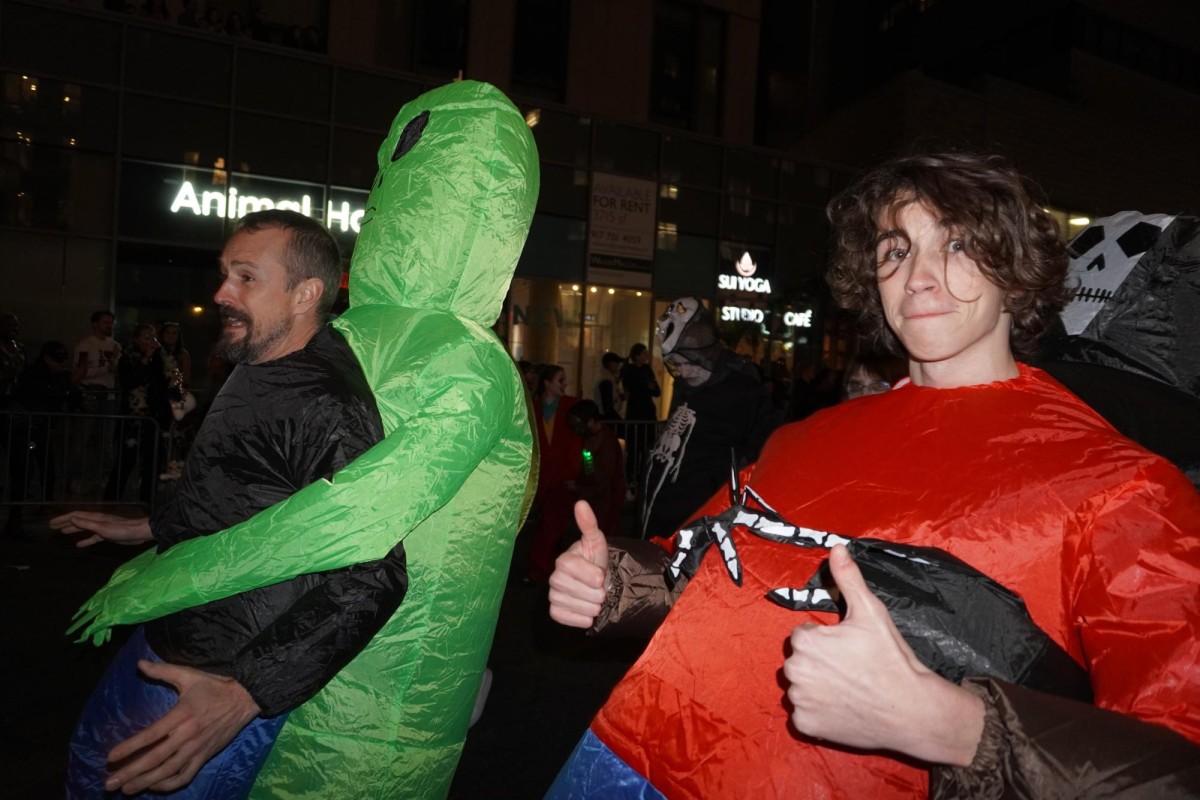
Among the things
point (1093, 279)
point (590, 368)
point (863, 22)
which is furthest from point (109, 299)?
point (863, 22)

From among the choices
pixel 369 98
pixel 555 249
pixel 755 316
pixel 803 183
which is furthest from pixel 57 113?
pixel 803 183

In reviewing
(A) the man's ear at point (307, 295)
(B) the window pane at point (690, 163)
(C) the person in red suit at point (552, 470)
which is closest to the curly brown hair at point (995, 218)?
(A) the man's ear at point (307, 295)

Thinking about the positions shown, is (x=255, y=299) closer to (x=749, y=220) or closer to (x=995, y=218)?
(x=995, y=218)

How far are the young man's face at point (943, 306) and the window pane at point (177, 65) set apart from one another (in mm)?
13317

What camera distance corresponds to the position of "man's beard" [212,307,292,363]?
1992 mm

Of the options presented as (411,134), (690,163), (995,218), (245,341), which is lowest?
(245,341)

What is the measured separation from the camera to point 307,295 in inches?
82.2

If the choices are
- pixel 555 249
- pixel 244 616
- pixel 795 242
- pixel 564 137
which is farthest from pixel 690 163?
pixel 244 616

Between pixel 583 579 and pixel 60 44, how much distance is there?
13703 millimetres

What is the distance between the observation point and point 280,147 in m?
12.8

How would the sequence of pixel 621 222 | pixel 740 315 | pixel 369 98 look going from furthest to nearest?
pixel 740 315
pixel 621 222
pixel 369 98

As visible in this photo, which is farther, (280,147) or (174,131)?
(280,147)

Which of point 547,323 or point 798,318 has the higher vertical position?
point 798,318

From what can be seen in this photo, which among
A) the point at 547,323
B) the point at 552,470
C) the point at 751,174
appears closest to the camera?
the point at 552,470
